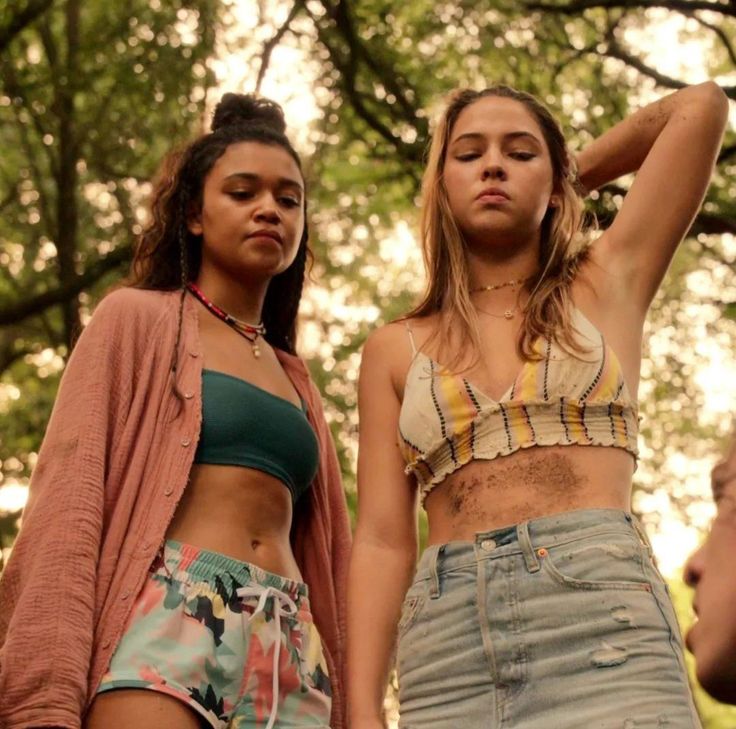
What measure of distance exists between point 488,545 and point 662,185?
1.03 metres

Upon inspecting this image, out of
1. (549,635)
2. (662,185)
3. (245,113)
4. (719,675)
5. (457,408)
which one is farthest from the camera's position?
(245,113)

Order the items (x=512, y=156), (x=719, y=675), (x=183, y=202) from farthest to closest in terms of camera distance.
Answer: (x=183, y=202) < (x=512, y=156) < (x=719, y=675)

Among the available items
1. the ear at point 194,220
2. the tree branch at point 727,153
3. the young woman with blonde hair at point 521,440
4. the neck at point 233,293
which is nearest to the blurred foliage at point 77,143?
the tree branch at point 727,153

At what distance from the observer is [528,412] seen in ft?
9.37

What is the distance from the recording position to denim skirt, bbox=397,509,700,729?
2.52 m

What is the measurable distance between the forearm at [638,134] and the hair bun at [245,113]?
0.95m

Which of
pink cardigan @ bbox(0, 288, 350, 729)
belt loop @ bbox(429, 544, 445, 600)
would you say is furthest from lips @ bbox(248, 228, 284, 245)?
belt loop @ bbox(429, 544, 445, 600)

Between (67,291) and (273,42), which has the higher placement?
(273,42)

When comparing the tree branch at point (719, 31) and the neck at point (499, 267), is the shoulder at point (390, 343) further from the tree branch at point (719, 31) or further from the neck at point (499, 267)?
the tree branch at point (719, 31)

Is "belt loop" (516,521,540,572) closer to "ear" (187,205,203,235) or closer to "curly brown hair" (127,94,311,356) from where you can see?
"curly brown hair" (127,94,311,356)

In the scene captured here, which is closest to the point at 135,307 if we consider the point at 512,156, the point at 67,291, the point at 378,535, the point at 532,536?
the point at 378,535

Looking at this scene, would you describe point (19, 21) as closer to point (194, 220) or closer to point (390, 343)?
point (194, 220)

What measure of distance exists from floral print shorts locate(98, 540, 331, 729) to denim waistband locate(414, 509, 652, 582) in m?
0.55

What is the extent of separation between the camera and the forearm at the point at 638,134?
3309mm
